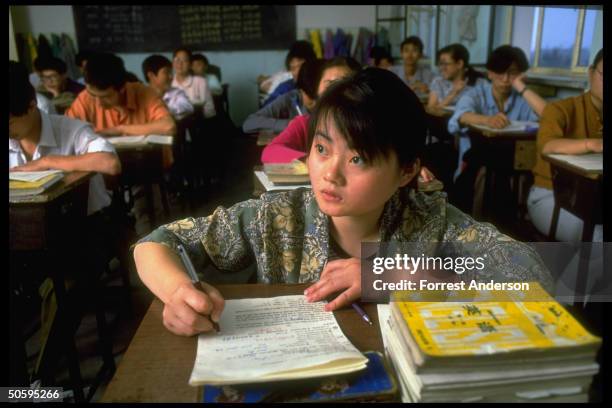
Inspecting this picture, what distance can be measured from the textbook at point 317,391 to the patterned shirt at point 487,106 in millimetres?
3182

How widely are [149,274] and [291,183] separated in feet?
3.00

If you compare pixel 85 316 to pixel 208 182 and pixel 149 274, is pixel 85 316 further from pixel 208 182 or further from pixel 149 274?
pixel 208 182

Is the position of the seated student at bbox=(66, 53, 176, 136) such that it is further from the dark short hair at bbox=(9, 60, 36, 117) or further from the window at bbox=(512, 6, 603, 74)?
the window at bbox=(512, 6, 603, 74)

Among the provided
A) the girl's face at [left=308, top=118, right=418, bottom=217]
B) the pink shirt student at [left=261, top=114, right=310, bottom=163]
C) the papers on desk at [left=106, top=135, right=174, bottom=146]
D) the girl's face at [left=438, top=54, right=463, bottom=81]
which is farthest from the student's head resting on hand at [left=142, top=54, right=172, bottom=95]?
the girl's face at [left=308, top=118, right=418, bottom=217]

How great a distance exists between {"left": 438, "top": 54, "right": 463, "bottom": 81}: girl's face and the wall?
3462 mm

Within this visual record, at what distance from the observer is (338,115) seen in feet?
3.02

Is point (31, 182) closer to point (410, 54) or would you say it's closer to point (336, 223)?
point (336, 223)

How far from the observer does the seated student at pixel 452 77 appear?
4426 mm

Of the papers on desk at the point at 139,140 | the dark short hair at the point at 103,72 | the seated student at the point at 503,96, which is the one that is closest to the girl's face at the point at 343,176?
the papers on desk at the point at 139,140

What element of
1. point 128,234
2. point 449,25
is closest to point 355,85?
point 128,234

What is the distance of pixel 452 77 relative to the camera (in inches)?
179

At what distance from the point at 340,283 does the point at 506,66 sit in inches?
125

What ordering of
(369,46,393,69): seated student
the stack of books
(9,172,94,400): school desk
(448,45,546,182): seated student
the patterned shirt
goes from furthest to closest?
(369,46,393,69): seated student, the patterned shirt, (448,45,546,182): seated student, (9,172,94,400): school desk, the stack of books

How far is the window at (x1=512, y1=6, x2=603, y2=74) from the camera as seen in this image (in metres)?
3.50
